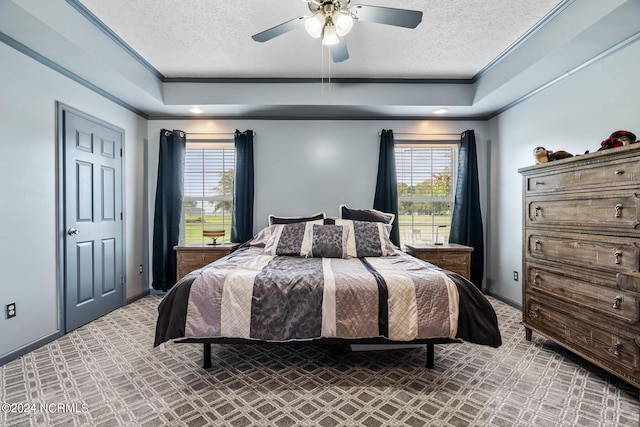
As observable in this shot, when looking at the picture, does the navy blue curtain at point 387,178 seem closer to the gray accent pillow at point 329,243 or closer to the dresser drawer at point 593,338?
the gray accent pillow at point 329,243

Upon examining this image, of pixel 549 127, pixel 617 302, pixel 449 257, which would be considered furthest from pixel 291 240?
pixel 549 127

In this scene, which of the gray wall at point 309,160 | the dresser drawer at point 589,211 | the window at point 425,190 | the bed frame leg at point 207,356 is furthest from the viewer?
the window at point 425,190

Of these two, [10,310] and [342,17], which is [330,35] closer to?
[342,17]

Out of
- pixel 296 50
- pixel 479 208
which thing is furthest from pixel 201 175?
pixel 479 208

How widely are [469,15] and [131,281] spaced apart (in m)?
4.59

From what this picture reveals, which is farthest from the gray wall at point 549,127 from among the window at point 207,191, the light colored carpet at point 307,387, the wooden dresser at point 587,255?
the window at point 207,191

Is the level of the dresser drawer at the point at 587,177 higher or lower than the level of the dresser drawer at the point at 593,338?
higher

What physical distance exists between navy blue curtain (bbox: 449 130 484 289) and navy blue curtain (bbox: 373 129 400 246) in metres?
0.89

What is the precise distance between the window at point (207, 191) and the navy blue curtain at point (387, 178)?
6.75ft

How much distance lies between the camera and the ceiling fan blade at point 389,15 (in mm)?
1846

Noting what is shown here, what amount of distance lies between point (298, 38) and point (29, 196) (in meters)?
2.67

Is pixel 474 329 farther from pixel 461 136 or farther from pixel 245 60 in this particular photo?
pixel 245 60

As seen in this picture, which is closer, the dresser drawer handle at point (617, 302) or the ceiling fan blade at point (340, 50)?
the dresser drawer handle at point (617, 302)

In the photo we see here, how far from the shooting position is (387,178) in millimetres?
4074
